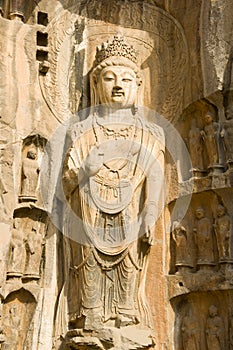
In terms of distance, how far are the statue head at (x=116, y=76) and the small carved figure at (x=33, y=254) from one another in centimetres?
140

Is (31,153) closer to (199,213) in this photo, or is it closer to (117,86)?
(117,86)

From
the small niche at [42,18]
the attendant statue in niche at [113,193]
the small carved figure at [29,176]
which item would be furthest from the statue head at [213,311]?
the small niche at [42,18]

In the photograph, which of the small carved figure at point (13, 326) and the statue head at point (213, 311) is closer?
the small carved figure at point (13, 326)

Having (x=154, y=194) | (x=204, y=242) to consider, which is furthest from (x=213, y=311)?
(x=154, y=194)

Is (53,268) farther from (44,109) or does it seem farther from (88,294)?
(44,109)

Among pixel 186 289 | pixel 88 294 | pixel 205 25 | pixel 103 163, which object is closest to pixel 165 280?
pixel 186 289

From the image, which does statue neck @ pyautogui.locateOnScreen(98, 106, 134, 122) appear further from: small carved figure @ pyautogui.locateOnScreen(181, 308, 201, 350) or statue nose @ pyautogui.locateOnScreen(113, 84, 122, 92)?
small carved figure @ pyautogui.locateOnScreen(181, 308, 201, 350)

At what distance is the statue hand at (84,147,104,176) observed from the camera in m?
6.45

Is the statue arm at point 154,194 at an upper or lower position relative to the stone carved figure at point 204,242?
upper

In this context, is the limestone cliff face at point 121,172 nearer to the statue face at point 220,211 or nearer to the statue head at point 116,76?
the statue face at point 220,211

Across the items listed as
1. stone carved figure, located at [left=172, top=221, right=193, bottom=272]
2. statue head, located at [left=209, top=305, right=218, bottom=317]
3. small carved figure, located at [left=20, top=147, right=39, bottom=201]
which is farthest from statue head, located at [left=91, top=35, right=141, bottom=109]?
statue head, located at [left=209, top=305, right=218, bottom=317]

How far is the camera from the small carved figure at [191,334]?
6395 mm

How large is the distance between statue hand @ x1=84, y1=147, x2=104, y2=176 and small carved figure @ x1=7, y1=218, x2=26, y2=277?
783 millimetres

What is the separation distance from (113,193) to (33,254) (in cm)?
88
